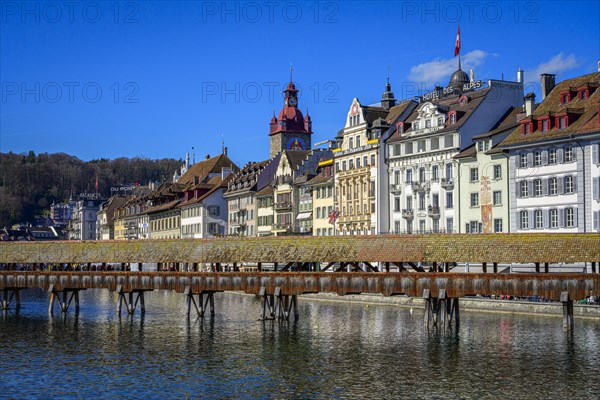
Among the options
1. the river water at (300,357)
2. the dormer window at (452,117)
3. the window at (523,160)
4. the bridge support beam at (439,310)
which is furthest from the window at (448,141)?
the bridge support beam at (439,310)

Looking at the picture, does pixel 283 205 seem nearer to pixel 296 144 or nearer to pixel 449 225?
pixel 296 144

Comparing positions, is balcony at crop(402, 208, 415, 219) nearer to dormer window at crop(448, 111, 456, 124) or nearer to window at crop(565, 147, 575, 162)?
dormer window at crop(448, 111, 456, 124)

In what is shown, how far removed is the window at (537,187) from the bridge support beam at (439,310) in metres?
15.4

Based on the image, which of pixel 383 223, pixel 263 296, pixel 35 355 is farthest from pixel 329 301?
pixel 35 355

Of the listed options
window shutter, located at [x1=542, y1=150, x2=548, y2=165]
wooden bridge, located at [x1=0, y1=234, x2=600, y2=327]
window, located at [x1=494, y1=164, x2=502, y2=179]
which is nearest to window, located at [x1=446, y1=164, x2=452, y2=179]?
window, located at [x1=494, y1=164, x2=502, y2=179]

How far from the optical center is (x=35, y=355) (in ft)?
Answer: 142

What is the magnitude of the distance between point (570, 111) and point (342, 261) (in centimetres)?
2033

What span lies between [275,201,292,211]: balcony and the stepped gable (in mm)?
34718

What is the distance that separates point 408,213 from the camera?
258ft

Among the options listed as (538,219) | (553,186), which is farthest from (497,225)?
(553,186)

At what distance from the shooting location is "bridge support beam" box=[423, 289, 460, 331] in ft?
165

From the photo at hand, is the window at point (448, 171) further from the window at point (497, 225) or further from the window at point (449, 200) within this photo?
the window at point (497, 225)

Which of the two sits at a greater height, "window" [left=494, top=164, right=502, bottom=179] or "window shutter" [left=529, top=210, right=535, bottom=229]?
"window" [left=494, top=164, right=502, bottom=179]

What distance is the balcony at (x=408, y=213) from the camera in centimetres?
7825
